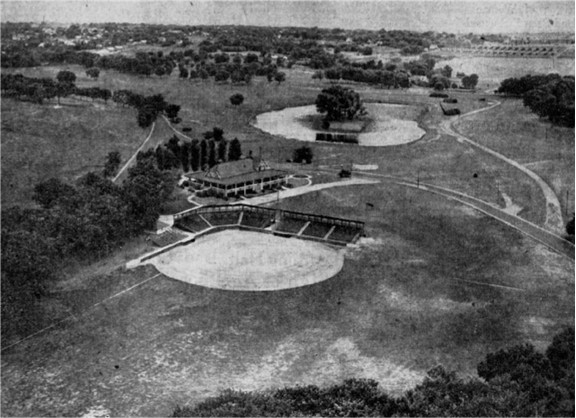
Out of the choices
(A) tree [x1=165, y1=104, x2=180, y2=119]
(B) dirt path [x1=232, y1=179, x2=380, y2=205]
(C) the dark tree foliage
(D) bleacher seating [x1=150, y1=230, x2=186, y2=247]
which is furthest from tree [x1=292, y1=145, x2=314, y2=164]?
(C) the dark tree foliage

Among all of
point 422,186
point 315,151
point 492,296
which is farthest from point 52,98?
point 492,296

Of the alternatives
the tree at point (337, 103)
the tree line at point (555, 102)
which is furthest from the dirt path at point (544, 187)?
the tree at point (337, 103)

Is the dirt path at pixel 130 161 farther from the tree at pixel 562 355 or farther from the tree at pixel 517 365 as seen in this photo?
the tree at pixel 562 355

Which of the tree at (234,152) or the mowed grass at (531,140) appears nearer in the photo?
the mowed grass at (531,140)

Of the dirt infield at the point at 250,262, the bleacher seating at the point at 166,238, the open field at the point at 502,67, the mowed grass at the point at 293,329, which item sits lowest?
the mowed grass at the point at 293,329

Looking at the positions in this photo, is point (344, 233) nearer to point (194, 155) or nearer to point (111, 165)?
point (194, 155)

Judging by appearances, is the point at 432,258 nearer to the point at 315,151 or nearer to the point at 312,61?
the point at 315,151

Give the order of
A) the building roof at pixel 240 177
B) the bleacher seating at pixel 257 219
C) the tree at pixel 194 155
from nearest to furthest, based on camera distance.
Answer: the bleacher seating at pixel 257 219
the building roof at pixel 240 177
the tree at pixel 194 155
